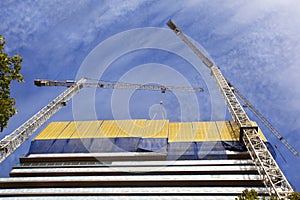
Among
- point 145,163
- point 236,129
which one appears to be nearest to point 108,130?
point 145,163

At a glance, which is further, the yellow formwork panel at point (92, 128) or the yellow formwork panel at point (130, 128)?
the yellow formwork panel at point (130, 128)

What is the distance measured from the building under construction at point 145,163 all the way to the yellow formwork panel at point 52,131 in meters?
0.21

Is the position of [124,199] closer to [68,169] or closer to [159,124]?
[68,169]

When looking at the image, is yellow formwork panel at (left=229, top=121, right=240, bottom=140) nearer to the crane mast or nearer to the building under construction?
the building under construction

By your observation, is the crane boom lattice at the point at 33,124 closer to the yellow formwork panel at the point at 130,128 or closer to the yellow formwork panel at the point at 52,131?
the yellow formwork panel at the point at 52,131

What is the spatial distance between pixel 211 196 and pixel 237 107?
21.3 metres

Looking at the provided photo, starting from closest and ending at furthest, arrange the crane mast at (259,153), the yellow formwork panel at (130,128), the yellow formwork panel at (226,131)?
the crane mast at (259,153), the yellow formwork panel at (226,131), the yellow formwork panel at (130,128)

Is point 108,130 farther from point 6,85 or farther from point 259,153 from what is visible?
point 6,85

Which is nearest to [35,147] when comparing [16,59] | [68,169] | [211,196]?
[68,169]

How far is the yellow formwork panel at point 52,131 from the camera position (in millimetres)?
51531

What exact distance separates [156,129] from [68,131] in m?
18.0

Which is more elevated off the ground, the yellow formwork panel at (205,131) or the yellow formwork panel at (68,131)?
the yellow formwork panel at (68,131)

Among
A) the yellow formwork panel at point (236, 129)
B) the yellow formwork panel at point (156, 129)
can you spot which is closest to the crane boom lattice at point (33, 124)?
the yellow formwork panel at point (156, 129)

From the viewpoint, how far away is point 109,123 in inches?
2270
